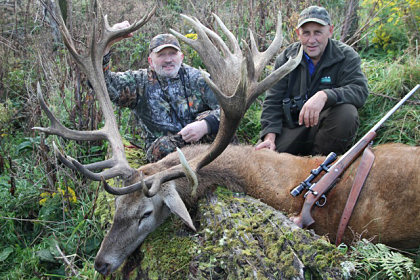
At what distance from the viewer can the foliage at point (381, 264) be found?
8.10 ft

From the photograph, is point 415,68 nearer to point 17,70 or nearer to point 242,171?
point 242,171

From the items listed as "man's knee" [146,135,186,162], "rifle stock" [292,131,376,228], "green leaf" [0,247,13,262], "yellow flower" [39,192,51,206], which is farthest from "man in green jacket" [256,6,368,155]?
"green leaf" [0,247,13,262]

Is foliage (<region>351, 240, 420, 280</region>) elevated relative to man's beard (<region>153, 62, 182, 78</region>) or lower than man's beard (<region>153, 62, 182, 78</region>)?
lower

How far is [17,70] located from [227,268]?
6.37 m

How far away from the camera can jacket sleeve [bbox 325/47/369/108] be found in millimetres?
4309

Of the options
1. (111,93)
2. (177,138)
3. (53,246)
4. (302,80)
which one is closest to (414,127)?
(302,80)

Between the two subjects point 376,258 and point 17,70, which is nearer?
point 376,258

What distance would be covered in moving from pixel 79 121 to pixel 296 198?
10.6ft

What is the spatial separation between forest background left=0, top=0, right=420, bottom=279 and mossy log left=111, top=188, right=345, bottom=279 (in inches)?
15.8

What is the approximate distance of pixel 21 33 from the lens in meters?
8.80

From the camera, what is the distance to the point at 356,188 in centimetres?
325

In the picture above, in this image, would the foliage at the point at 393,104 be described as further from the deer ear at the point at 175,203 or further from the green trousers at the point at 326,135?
the deer ear at the point at 175,203

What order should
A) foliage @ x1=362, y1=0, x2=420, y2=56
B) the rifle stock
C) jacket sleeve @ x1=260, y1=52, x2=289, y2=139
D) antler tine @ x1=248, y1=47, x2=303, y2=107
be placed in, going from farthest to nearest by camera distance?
foliage @ x1=362, y1=0, x2=420, y2=56 < jacket sleeve @ x1=260, y1=52, x2=289, y2=139 < antler tine @ x1=248, y1=47, x2=303, y2=107 < the rifle stock

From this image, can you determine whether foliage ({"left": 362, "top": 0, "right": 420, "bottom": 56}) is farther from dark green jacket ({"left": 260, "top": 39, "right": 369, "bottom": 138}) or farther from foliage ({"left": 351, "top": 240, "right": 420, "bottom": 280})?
foliage ({"left": 351, "top": 240, "right": 420, "bottom": 280})
